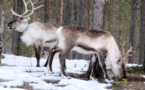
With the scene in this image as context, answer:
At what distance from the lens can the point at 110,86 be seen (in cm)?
651

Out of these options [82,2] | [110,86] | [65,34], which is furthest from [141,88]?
[82,2]

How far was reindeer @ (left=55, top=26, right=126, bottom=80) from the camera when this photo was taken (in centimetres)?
712

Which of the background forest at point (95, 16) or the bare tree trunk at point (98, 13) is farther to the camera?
the background forest at point (95, 16)

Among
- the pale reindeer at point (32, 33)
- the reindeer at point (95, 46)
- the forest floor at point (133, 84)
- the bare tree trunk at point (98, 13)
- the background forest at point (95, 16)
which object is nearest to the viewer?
the forest floor at point (133, 84)

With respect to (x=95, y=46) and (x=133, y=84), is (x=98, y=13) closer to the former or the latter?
(x=95, y=46)

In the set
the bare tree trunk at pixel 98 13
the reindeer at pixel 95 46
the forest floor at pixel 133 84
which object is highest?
the bare tree trunk at pixel 98 13

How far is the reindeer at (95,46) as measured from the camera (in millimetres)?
7121

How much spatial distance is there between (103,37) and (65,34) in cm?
85

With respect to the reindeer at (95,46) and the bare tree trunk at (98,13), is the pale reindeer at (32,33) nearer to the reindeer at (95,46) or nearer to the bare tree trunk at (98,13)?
the bare tree trunk at (98,13)

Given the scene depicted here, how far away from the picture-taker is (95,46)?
7.15 m

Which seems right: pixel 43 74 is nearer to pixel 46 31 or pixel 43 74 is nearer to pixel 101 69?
pixel 101 69

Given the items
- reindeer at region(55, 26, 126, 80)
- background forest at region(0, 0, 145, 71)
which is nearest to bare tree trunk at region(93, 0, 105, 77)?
background forest at region(0, 0, 145, 71)

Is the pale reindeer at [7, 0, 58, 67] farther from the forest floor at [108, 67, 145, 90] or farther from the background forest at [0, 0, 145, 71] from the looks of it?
the forest floor at [108, 67, 145, 90]

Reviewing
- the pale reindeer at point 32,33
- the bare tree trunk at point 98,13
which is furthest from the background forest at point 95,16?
the pale reindeer at point 32,33
